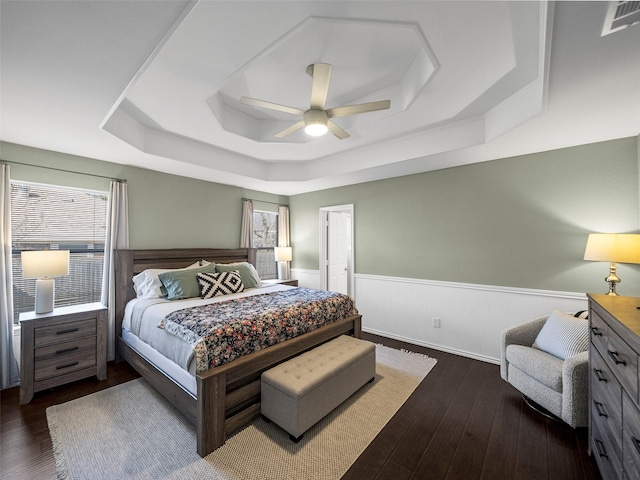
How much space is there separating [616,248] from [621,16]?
2.00 meters

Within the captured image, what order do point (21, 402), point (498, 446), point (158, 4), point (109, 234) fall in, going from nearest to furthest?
point (158, 4), point (498, 446), point (21, 402), point (109, 234)

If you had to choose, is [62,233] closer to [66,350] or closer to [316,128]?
[66,350]

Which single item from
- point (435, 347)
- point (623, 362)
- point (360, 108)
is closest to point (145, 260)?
point (360, 108)

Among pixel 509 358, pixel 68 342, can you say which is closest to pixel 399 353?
pixel 509 358

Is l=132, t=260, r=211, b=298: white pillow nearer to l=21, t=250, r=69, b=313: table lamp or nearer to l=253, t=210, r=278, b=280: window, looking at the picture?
l=21, t=250, r=69, b=313: table lamp

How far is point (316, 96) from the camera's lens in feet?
6.94

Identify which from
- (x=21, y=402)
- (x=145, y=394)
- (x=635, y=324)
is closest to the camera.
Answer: (x=635, y=324)

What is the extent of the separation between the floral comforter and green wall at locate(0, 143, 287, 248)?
1.71 m

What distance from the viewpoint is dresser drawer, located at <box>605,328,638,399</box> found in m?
1.11

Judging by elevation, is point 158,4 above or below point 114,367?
above

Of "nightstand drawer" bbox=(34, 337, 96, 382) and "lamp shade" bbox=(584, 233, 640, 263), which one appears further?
"nightstand drawer" bbox=(34, 337, 96, 382)

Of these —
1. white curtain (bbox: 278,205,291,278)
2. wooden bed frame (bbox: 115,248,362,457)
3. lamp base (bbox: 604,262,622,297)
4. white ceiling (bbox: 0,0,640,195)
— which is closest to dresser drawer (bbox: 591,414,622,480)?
lamp base (bbox: 604,262,622,297)

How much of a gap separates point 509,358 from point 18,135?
5.15 m

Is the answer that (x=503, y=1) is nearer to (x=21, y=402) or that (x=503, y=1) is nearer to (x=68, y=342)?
(x=68, y=342)
